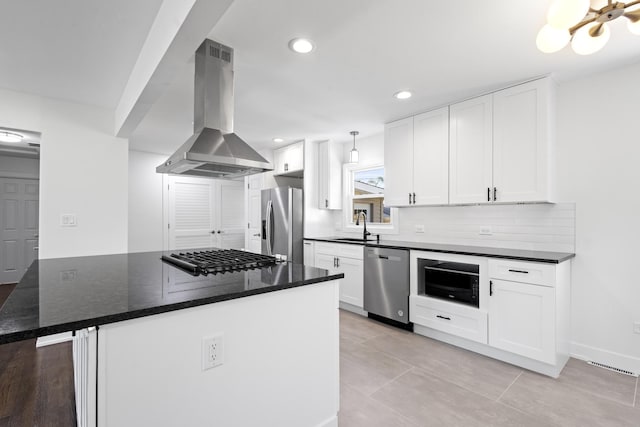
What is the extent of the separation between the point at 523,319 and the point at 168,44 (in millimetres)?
3064

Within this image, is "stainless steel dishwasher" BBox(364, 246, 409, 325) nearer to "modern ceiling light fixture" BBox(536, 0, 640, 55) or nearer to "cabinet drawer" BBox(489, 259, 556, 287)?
"cabinet drawer" BBox(489, 259, 556, 287)

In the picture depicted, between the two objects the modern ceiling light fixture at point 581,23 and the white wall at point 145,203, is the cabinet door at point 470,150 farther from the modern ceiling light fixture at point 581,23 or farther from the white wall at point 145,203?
the white wall at point 145,203

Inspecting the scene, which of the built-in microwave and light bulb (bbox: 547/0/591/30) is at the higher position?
light bulb (bbox: 547/0/591/30)

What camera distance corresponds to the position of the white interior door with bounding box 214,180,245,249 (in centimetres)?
640

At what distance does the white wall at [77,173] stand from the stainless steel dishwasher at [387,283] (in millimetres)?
2785

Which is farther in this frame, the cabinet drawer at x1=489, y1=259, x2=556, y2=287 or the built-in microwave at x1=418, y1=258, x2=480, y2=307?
the built-in microwave at x1=418, y1=258, x2=480, y2=307

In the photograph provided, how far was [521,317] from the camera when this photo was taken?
2418 millimetres

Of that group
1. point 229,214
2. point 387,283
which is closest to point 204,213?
point 229,214

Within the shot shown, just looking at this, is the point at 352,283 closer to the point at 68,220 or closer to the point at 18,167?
the point at 68,220

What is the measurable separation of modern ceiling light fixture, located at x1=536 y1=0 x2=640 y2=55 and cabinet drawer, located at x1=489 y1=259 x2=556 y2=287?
1464 mm

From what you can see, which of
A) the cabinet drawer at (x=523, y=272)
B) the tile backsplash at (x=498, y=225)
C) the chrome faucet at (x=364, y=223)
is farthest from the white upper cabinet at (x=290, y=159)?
the cabinet drawer at (x=523, y=272)

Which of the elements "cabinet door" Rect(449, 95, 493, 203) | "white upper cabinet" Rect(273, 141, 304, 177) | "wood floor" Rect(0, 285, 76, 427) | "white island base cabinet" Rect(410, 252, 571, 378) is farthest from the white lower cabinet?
"wood floor" Rect(0, 285, 76, 427)

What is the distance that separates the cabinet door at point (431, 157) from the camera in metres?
3.23

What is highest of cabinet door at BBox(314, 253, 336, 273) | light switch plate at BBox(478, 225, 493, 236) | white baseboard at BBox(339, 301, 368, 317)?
light switch plate at BBox(478, 225, 493, 236)
